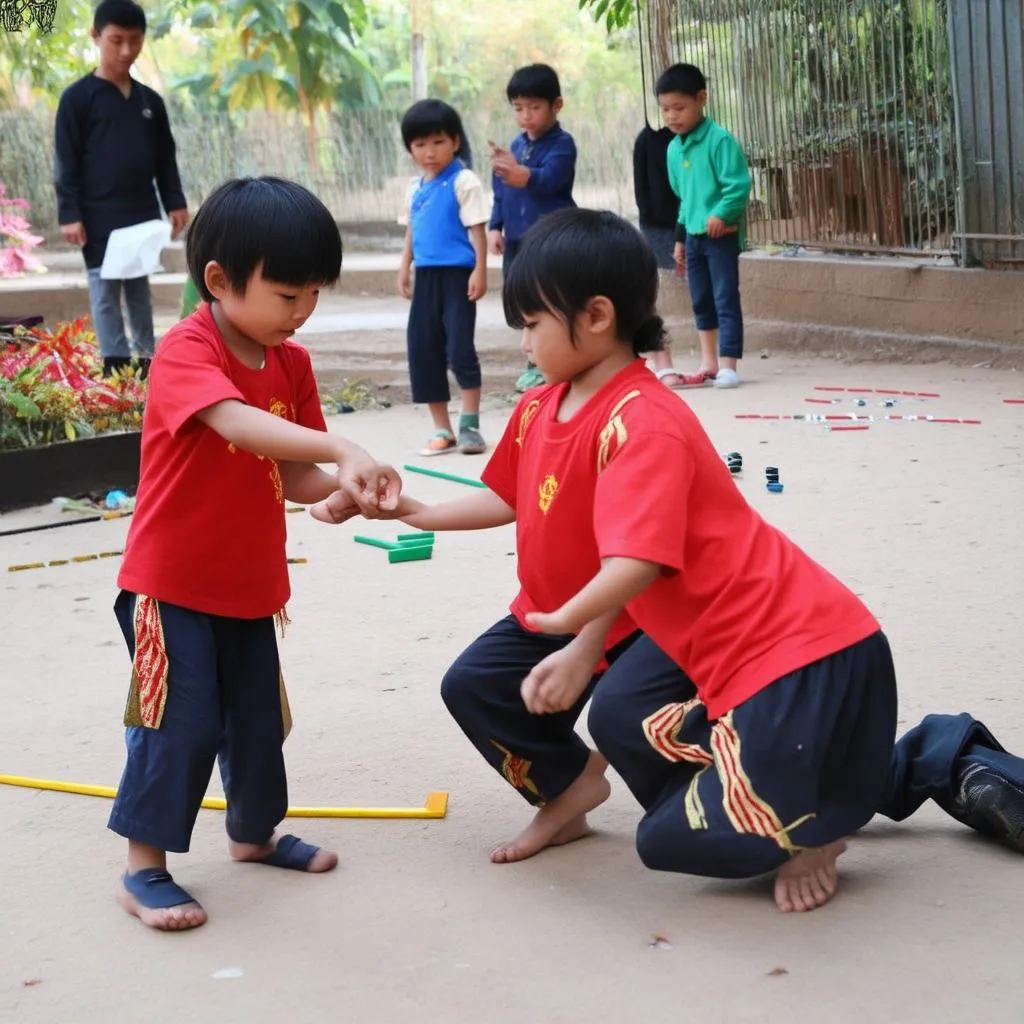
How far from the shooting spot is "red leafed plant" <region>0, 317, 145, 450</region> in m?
6.79

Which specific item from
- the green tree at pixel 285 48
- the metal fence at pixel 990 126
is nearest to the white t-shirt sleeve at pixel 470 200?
the metal fence at pixel 990 126

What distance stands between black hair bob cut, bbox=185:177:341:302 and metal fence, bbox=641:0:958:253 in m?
7.62

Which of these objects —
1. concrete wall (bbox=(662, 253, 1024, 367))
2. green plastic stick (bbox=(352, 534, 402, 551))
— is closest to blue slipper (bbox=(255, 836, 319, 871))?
green plastic stick (bbox=(352, 534, 402, 551))

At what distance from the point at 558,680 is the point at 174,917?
2.63 ft

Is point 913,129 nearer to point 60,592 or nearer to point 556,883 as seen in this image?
point 60,592

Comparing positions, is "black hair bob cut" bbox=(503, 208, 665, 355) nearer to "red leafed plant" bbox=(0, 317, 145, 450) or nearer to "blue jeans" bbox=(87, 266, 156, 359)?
"red leafed plant" bbox=(0, 317, 145, 450)

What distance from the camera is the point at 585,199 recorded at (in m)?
21.8

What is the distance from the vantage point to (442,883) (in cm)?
289

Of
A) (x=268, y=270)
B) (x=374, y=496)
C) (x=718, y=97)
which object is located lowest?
(x=374, y=496)

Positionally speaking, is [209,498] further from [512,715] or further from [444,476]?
[444,476]

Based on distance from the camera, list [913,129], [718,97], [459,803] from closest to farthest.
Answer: [459,803] < [913,129] < [718,97]

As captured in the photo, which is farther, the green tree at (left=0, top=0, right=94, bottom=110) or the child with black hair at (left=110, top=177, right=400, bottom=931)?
the green tree at (left=0, top=0, right=94, bottom=110)

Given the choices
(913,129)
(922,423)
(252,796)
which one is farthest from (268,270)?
(913,129)

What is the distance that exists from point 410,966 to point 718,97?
10.3m
